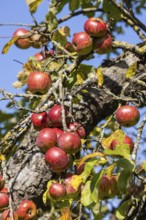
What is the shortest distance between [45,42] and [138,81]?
505 mm

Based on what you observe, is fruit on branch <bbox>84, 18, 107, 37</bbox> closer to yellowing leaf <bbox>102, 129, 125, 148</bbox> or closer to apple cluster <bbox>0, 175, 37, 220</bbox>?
yellowing leaf <bbox>102, 129, 125, 148</bbox>

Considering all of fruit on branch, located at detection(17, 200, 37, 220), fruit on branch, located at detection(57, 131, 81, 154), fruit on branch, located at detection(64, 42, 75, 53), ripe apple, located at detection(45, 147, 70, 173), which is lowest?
fruit on branch, located at detection(17, 200, 37, 220)

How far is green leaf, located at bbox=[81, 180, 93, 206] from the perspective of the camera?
151 centimetres

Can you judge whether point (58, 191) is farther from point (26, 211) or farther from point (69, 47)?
point (69, 47)

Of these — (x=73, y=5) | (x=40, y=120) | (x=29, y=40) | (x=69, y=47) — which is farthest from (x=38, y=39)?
(x=40, y=120)

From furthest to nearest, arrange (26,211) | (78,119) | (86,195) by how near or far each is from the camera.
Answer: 1. (78,119)
2. (26,211)
3. (86,195)

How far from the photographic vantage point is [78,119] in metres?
2.07

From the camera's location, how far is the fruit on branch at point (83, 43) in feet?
6.22

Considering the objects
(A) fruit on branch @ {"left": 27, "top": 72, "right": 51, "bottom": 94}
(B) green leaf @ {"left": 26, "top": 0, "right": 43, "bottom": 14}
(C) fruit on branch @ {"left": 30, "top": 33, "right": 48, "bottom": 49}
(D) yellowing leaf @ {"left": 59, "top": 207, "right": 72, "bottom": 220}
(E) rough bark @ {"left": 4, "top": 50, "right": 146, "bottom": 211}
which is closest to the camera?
(D) yellowing leaf @ {"left": 59, "top": 207, "right": 72, "bottom": 220}

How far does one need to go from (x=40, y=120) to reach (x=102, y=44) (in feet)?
1.38

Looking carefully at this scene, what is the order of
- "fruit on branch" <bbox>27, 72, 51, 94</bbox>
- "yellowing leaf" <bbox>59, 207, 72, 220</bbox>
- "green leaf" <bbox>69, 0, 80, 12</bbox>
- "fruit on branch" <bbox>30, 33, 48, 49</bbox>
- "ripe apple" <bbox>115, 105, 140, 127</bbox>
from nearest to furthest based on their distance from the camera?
"yellowing leaf" <bbox>59, 207, 72, 220</bbox> → "ripe apple" <bbox>115, 105, 140, 127</bbox> → "fruit on branch" <bbox>27, 72, 51, 94</bbox> → "fruit on branch" <bbox>30, 33, 48, 49</bbox> → "green leaf" <bbox>69, 0, 80, 12</bbox>

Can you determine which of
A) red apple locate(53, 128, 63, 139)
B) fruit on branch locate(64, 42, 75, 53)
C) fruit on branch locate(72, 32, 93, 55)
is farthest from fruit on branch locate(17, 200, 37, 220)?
fruit on branch locate(64, 42, 75, 53)

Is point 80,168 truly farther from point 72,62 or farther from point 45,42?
point 45,42

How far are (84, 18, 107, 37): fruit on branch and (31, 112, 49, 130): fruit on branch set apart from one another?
1.30 feet
